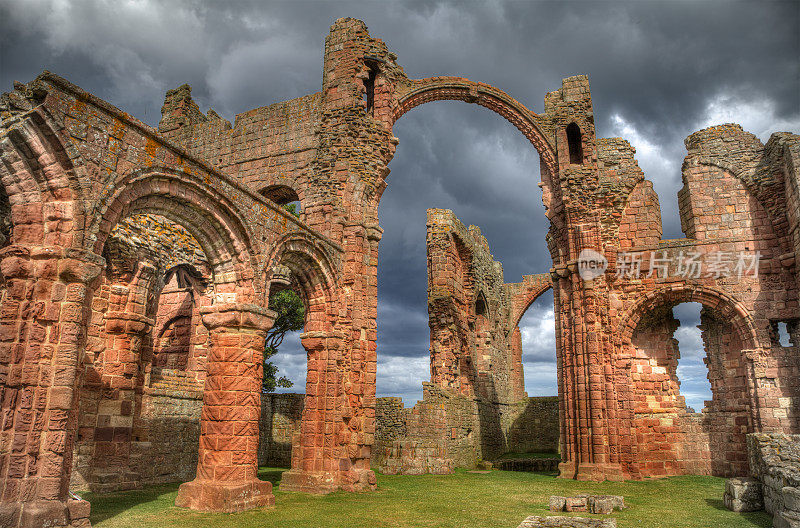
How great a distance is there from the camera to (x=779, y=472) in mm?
7086

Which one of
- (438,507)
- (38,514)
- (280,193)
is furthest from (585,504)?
(280,193)

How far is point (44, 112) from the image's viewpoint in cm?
600

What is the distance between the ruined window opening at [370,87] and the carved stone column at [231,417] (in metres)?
7.05

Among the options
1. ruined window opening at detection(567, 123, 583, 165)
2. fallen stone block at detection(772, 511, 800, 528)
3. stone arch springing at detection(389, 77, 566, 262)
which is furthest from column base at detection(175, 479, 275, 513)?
ruined window opening at detection(567, 123, 583, 165)

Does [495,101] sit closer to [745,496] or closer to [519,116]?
[519,116]

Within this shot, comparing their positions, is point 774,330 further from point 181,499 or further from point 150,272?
point 150,272

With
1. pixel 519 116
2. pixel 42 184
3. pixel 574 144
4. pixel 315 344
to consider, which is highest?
pixel 519 116

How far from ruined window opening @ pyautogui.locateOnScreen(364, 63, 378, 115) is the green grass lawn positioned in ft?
29.6

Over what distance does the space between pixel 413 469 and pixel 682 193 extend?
10.1m

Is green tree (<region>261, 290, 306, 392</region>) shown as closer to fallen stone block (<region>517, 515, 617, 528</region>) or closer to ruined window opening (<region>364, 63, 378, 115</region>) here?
ruined window opening (<region>364, 63, 378, 115</region>)

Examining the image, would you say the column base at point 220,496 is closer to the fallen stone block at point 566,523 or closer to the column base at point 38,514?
the column base at point 38,514

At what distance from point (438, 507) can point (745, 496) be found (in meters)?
4.40

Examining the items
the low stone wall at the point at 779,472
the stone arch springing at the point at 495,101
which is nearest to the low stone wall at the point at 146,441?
Result: the stone arch springing at the point at 495,101

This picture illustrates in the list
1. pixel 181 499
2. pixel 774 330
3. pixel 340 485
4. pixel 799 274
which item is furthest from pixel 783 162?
pixel 181 499
